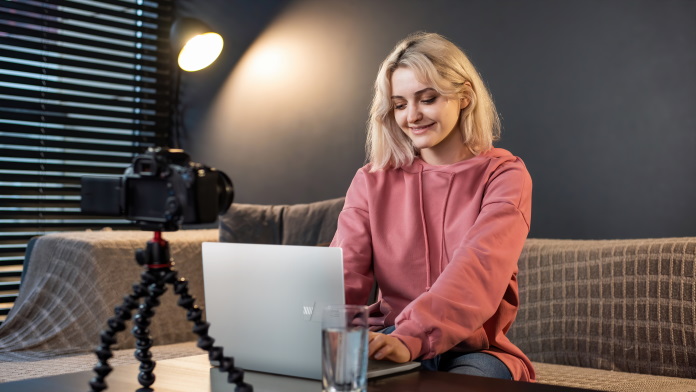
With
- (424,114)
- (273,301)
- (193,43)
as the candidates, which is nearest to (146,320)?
(273,301)

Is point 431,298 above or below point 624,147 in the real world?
below

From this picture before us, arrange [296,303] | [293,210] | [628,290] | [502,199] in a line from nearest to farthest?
[296,303] → [502,199] → [628,290] → [293,210]

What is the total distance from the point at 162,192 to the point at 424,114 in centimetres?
91

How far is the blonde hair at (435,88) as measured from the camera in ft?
5.76

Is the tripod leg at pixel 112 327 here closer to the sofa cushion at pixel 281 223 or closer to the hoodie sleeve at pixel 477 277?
the hoodie sleeve at pixel 477 277

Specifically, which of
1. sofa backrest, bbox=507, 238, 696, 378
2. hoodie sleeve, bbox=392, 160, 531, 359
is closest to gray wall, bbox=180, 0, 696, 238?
sofa backrest, bbox=507, 238, 696, 378

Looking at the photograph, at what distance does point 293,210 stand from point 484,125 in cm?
146

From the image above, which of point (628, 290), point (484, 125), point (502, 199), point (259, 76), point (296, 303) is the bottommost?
point (628, 290)

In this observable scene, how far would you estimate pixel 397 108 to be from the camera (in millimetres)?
1812

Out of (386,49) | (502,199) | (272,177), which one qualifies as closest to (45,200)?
(272,177)

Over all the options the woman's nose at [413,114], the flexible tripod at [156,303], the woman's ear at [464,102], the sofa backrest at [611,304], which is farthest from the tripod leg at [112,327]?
the sofa backrest at [611,304]

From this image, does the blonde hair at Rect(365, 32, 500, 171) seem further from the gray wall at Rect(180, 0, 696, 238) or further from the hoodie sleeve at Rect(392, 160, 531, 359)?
the gray wall at Rect(180, 0, 696, 238)

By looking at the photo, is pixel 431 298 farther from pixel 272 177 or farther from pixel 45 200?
pixel 45 200

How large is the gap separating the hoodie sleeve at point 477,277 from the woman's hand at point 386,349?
0.04 metres
